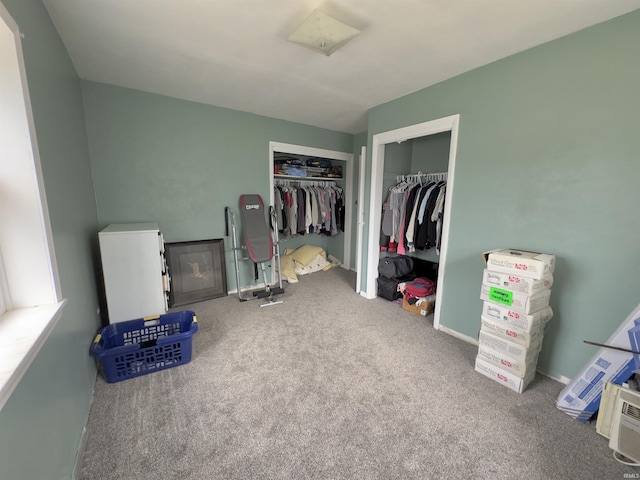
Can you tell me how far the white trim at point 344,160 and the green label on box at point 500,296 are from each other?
8.84 ft

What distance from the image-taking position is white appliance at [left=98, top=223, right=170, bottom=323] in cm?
218

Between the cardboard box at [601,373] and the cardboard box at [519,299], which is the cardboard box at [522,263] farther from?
the cardboard box at [601,373]

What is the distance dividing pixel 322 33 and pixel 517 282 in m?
2.01

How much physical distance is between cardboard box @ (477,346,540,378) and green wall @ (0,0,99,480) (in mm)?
2394

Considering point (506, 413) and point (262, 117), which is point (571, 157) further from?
point (262, 117)

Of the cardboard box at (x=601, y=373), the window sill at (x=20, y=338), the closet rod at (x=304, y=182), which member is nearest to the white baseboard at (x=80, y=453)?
Answer: the window sill at (x=20, y=338)

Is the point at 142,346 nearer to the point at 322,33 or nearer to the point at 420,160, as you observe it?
the point at 322,33

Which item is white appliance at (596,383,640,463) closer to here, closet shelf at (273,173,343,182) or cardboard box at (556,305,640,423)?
cardboard box at (556,305,640,423)

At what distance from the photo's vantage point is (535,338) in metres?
1.76

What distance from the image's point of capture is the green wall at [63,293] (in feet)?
2.77

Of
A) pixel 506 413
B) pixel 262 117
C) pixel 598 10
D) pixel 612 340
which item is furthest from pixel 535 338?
pixel 262 117

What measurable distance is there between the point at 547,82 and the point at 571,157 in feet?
1.78

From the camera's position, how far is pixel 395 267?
10.7ft

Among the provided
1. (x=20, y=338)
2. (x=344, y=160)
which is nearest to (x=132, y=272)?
(x=20, y=338)
